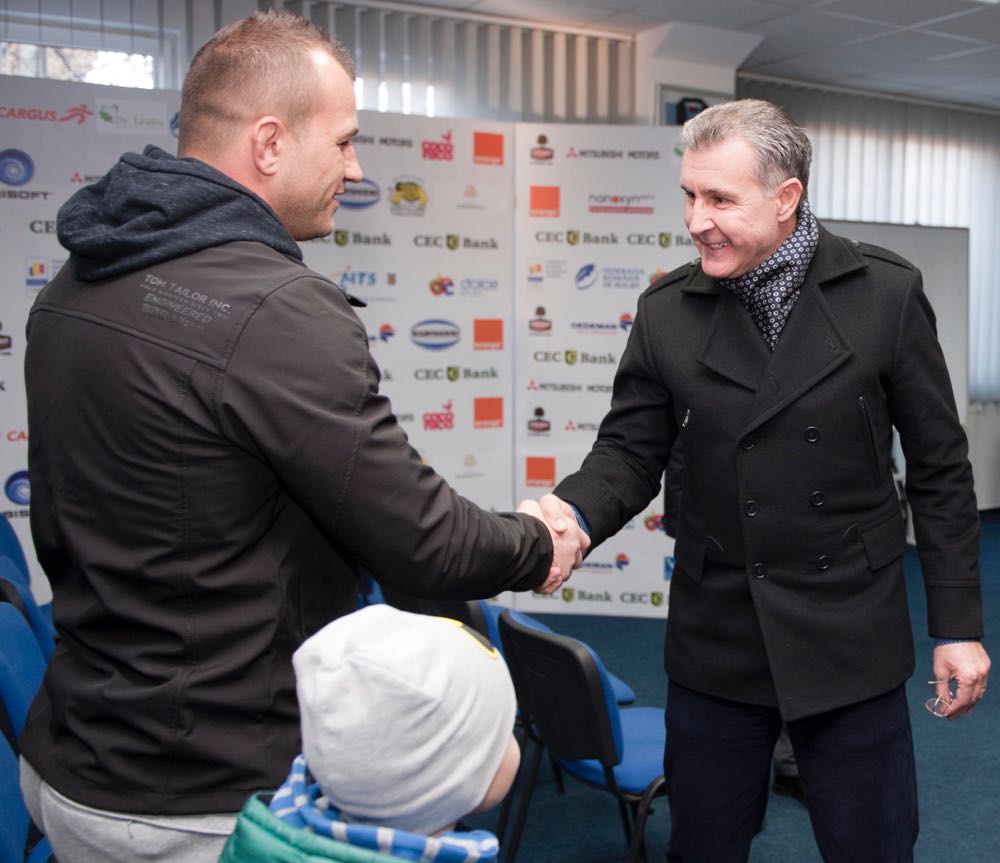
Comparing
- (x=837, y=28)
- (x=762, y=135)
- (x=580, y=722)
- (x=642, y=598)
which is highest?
(x=837, y=28)

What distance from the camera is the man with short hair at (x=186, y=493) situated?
124 cm

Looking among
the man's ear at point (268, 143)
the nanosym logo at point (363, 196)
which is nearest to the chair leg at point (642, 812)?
the man's ear at point (268, 143)

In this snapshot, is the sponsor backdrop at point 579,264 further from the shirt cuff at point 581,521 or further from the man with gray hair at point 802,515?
the man with gray hair at point 802,515

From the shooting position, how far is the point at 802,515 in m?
1.80

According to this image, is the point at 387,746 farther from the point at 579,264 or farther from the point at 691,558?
the point at 579,264

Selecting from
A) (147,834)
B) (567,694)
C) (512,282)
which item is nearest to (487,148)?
(512,282)

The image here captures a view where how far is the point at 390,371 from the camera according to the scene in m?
5.44

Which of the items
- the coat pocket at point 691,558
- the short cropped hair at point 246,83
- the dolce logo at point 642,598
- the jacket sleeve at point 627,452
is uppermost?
the short cropped hair at point 246,83

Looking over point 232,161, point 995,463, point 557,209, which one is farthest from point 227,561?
point 995,463

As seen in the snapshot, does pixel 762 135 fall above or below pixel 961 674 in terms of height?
above

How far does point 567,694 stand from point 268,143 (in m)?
1.66

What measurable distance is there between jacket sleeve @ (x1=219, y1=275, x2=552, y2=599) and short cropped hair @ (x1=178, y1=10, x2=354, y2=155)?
277mm

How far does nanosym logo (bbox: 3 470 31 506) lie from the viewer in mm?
4738

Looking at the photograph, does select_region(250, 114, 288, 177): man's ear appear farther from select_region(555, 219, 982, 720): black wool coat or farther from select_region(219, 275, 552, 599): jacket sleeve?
select_region(555, 219, 982, 720): black wool coat
